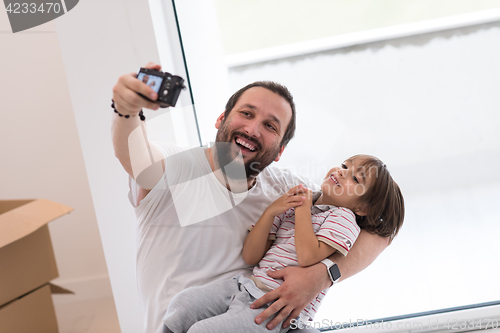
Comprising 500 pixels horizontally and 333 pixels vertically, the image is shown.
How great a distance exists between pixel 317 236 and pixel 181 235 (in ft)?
1.30

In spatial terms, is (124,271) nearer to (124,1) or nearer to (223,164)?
(223,164)

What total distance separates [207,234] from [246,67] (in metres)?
0.66

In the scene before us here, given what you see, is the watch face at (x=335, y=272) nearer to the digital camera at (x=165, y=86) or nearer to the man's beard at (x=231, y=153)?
the man's beard at (x=231, y=153)

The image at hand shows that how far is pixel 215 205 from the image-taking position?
115cm

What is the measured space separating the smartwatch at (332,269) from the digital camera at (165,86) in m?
0.63

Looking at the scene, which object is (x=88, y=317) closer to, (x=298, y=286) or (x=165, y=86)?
(x=298, y=286)

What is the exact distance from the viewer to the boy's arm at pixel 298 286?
0.97 metres

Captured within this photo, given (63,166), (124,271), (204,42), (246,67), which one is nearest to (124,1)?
(204,42)

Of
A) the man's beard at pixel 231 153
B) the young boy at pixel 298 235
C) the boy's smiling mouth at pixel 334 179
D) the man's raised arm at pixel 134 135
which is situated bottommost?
the young boy at pixel 298 235

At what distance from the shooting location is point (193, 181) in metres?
1.13

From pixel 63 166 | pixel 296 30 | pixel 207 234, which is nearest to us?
pixel 207 234

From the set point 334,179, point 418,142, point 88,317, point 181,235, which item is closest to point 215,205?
point 181,235

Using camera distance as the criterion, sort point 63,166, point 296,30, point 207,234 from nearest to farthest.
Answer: point 207,234
point 63,166
point 296,30

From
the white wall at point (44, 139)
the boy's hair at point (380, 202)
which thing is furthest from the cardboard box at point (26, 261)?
the boy's hair at point (380, 202)
